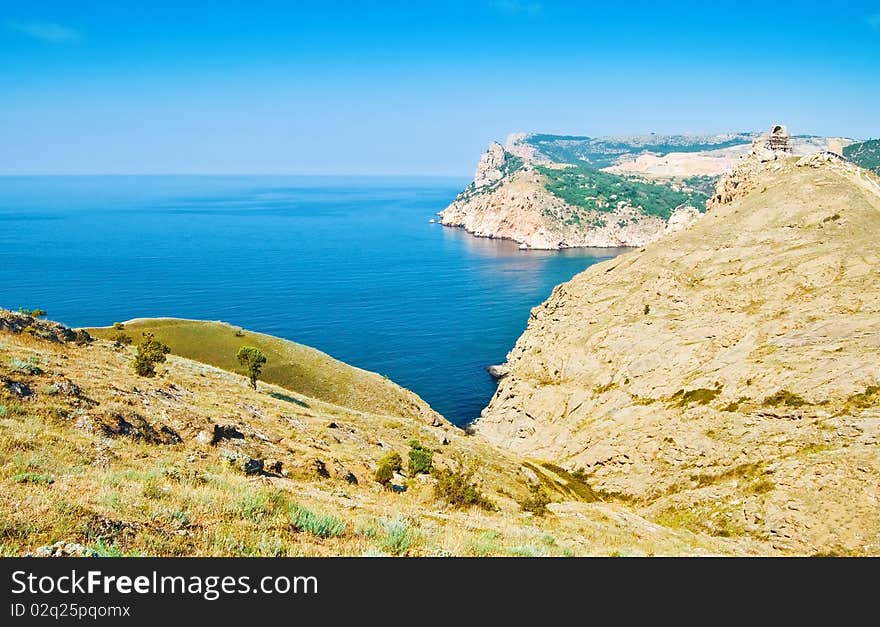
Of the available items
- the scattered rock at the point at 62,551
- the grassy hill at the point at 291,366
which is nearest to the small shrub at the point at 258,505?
the scattered rock at the point at 62,551

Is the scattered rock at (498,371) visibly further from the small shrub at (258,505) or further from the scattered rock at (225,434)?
the small shrub at (258,505)

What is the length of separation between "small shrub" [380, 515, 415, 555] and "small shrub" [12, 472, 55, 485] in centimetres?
863

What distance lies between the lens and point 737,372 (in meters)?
59.8

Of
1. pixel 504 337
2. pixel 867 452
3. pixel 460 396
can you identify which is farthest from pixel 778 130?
pixel 867 452

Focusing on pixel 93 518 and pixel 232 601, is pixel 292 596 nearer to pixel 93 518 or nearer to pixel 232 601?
pixel 232 601

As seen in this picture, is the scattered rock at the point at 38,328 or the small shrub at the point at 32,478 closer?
the small shrub at the point at 32,478

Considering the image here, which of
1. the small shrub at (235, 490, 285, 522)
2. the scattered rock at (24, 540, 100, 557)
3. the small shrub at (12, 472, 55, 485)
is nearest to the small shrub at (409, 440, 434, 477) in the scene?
the small shrub at (235, 490, 285, 522)

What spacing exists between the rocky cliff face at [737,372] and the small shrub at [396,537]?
35.5 meters

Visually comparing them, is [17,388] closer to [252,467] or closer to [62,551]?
[252,467]

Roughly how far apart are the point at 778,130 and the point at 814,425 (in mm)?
97922

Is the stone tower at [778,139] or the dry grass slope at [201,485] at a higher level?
Answer: the stone tower at [778,139]

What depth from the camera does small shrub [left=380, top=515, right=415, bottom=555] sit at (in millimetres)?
13258

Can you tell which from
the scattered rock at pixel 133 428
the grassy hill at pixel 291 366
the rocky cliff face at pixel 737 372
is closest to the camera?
the scattered rock at pixel 133 428

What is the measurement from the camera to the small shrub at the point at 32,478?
1301cm
